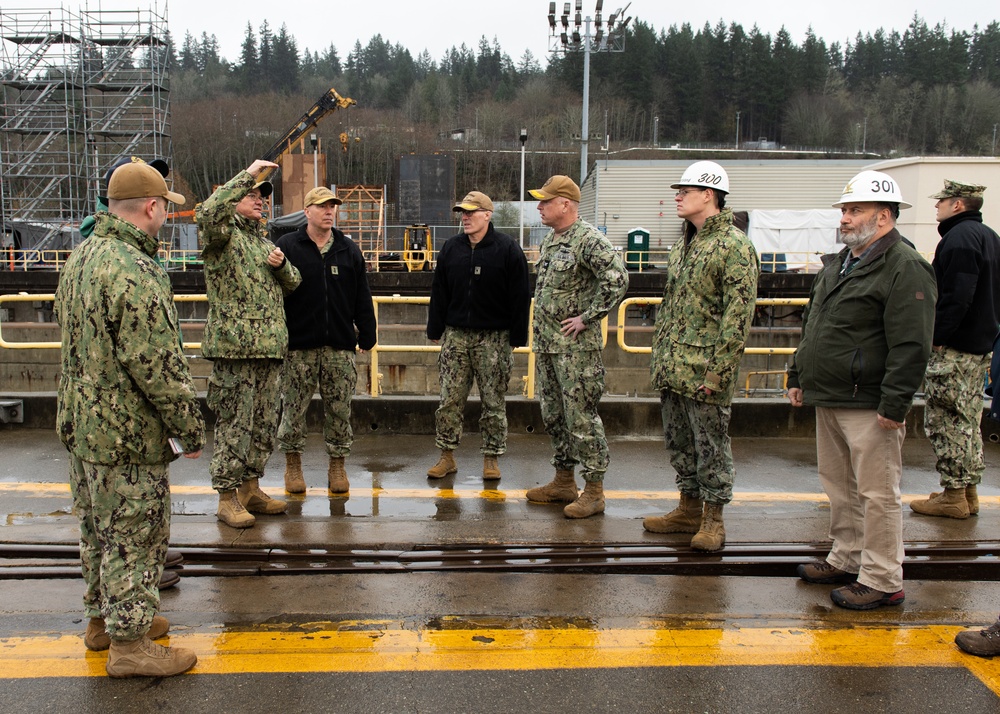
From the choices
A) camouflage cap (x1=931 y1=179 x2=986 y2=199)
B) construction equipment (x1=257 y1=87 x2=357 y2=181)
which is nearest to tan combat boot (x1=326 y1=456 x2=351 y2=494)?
camouflage cap (x1=931 y1=179 x2=986 y2=199)

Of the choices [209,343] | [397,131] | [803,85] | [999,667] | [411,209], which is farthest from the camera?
[803,85]

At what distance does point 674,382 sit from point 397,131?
83818 millimetres

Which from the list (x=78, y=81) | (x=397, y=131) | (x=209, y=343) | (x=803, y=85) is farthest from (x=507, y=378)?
(x=803, y=85)

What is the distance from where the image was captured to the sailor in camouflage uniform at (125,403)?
117 inches

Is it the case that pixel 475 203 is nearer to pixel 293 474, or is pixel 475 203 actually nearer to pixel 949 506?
pixel 293 474

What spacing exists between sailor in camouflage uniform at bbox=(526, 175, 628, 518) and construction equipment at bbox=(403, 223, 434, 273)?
84.7 ft

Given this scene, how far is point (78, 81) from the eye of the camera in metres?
37.7

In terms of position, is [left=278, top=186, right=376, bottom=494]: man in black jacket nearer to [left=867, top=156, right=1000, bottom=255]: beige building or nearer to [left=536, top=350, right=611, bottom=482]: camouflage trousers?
[left=536, top=350, right=611, bottom=482]: camouflage trousers

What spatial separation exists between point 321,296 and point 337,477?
126cm

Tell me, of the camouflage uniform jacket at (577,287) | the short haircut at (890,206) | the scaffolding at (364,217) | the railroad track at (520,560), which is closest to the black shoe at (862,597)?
the railroad track at (520,560)

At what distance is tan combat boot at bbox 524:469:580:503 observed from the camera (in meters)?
5.36

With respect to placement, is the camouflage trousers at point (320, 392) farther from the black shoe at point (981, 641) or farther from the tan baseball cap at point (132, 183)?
Answer: the black shoe at point (981, 641)

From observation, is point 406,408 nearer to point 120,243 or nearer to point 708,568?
point 708,568

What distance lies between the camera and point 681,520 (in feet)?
15.4
